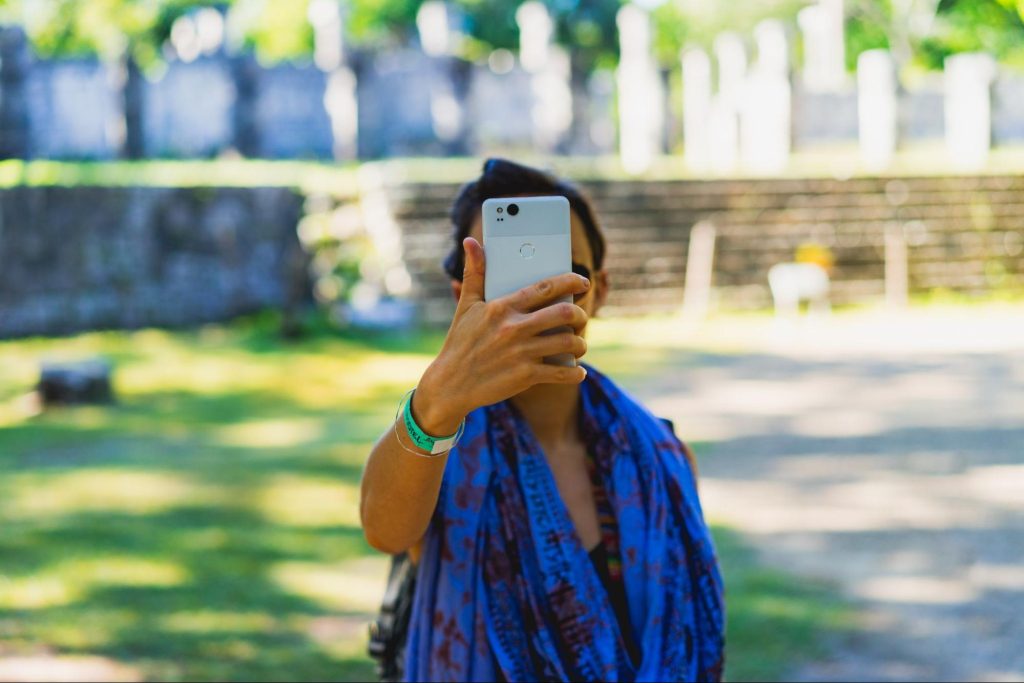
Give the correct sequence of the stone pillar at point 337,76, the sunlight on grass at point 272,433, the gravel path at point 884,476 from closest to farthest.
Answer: the gravel path at point 884,476, the sunlight on grass at point 272,433, the stone pillar at point 337,76

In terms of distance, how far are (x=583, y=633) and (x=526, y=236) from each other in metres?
0.67

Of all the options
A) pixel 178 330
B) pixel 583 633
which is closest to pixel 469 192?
pixel 583 633

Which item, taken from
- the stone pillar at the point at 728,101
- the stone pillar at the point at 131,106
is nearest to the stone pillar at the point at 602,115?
the stone pillar at the point at 728,101

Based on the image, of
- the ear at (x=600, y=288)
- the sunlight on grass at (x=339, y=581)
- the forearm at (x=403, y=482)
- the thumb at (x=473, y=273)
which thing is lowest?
the sunlight on grass at (x=339, y=581)

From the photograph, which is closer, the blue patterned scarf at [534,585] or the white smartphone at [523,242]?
the white smartphone at [523,242]

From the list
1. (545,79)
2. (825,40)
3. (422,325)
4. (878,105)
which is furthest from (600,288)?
(825,40)

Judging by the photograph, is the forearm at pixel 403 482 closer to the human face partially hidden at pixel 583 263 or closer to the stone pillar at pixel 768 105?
the human face partially hidden at pixel 583 263

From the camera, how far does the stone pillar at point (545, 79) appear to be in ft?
61.2

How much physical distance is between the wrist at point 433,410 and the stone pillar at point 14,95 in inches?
595

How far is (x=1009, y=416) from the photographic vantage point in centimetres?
702

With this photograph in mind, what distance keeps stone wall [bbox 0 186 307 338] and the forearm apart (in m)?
10.0

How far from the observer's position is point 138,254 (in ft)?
40.7

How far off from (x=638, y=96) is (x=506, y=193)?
16603mm

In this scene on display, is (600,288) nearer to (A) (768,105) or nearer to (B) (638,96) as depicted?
(A) (768,105)
